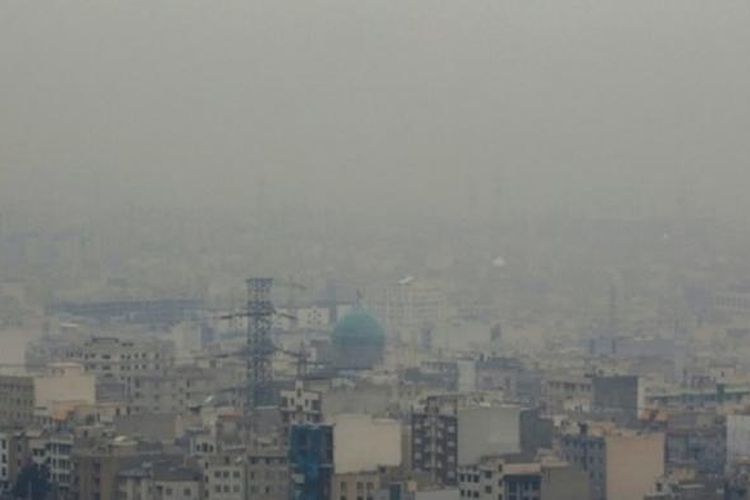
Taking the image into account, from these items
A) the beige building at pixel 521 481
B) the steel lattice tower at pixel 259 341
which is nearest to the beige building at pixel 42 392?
the steel lattice tower at pixel 259 341

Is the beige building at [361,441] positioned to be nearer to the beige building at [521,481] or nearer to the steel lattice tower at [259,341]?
the beige building at [521,481]

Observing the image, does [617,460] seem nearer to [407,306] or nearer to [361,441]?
[361,441]

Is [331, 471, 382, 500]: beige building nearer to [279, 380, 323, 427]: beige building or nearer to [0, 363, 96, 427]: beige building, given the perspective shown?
[279, 380, 323, 427]: beige building

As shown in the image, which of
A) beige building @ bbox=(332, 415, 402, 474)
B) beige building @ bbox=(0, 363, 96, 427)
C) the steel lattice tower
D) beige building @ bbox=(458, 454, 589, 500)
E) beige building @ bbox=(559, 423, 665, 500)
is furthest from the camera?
the steel lattice tower

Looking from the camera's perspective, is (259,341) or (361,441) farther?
(259,341)

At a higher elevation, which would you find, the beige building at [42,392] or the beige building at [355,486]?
the beige building at [42,392]

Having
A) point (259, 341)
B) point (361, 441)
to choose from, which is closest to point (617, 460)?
point (361, 441)

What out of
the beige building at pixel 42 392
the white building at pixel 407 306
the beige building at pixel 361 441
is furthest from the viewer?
the white building at pixel 407 306

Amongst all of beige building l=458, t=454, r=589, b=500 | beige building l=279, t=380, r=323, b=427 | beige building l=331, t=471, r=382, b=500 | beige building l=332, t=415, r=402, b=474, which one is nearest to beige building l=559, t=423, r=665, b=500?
beige building l=458, t=454, r=589, b=500
